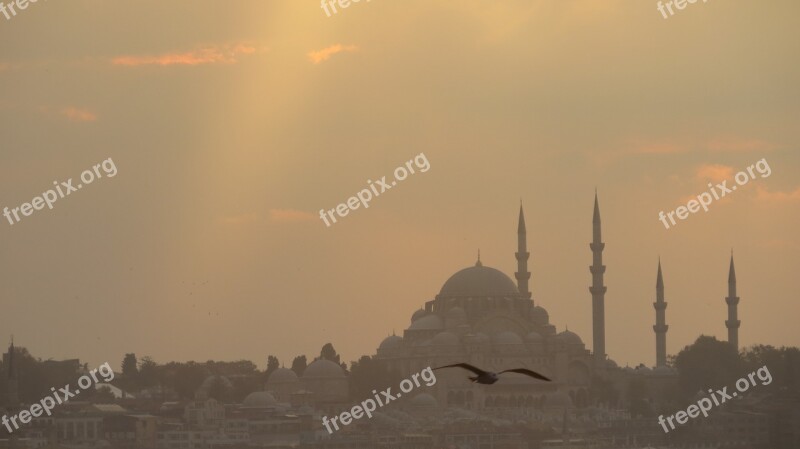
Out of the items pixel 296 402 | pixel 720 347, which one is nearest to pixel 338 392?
pixel 296 402

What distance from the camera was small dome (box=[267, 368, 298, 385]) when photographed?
94.5 metres

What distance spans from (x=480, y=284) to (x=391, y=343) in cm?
451

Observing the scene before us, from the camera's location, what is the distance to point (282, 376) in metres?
95.0

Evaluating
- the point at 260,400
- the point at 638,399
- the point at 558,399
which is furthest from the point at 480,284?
the point at 260,400

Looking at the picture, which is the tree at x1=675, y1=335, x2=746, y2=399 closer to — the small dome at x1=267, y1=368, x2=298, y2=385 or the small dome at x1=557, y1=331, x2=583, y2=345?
the small dome at x1=557, y1=331, x2=583, y2=345

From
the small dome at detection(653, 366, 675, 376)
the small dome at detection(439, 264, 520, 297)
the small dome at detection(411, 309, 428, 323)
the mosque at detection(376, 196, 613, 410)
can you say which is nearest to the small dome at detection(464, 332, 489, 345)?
the mosque at detection(376, 196, 613, 410)

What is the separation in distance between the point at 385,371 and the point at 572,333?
794cm

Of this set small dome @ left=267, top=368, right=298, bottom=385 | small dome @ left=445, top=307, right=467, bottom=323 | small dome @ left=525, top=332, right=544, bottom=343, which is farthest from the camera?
small dome @ left=445, top=307, right=467, bottom=323

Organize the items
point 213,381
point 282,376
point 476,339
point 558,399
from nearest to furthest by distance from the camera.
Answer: point 558,399
point 476,339
point 213,381
point 282,376

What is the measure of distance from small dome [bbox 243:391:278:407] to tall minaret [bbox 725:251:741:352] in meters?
17.2

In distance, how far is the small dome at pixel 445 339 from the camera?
304 feet

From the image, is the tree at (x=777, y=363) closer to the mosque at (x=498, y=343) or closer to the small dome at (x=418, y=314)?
the mosque at (x=498, y=343)

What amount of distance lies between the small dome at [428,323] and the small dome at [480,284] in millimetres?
1947

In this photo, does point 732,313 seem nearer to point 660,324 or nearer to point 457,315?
point 660,324
